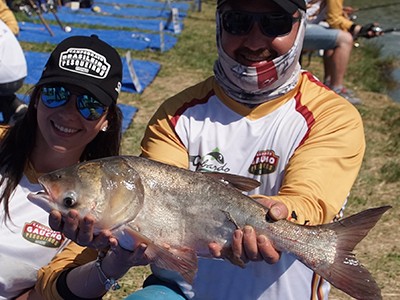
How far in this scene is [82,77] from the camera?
2906mm

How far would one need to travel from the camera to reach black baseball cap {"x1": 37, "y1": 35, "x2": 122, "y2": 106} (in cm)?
291

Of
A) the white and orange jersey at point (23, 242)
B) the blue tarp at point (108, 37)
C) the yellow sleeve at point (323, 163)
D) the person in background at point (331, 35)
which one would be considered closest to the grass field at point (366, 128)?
the blue tarp at point (108, 37)

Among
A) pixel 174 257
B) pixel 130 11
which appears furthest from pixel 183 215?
pixel 130 11

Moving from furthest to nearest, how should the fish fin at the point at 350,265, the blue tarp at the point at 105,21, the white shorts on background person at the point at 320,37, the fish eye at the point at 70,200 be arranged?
the blue tarp at the point at 105,21, the white shorts on background person at the point at 320,37, the fish fin at the point at 350,265, the fish eye at the point at 70,200

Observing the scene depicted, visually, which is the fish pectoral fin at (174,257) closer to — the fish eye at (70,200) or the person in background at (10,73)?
the fish eye at (70,200)

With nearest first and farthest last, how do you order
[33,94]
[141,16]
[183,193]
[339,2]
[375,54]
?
[183,193], [33,94], [339,2], [375,54], [141,16]

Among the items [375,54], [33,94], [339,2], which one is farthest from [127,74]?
[33,94]

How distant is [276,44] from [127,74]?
6869mm

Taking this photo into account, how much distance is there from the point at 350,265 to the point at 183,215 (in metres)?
0.58

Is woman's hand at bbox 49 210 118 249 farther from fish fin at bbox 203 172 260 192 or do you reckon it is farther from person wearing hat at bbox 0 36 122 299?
person wearing hat at bbox 0 36 122 299

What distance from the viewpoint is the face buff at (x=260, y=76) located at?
2.75 m

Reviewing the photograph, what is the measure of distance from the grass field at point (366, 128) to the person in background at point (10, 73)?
1.13 metres

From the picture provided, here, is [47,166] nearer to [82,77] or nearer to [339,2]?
[82,77]

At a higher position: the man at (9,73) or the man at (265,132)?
the man at (265,132)
